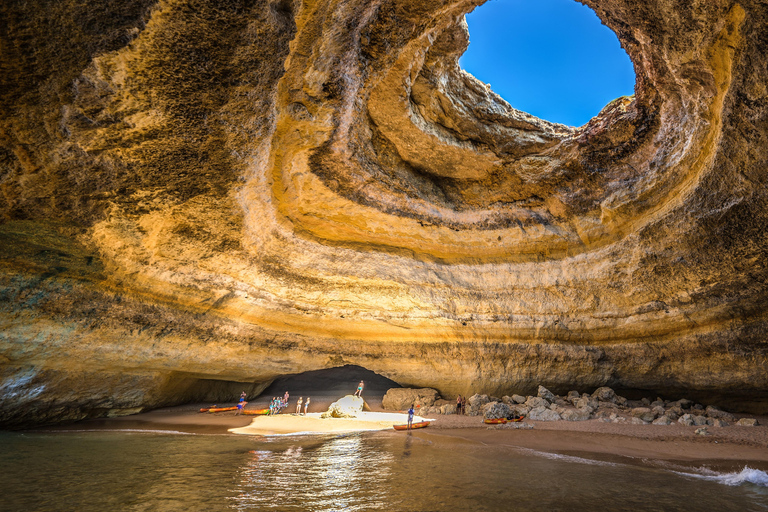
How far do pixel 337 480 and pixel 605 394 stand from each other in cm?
834

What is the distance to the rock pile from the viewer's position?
24.7 feet

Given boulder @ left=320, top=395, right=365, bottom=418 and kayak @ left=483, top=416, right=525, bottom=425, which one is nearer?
kayak @ left=483, top=416, right=525, bottom=425

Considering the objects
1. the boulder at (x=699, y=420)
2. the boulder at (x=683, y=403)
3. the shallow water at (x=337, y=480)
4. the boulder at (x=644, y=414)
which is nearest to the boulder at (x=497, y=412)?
the shallow water at (x=337, y=480)

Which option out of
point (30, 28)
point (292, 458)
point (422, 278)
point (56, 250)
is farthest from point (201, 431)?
point (30, 28)

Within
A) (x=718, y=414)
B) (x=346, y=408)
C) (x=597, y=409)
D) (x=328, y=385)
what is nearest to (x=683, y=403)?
(x=718, y=414)

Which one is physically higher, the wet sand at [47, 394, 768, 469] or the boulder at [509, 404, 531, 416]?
the boulder at [509, 404, 531, 416]

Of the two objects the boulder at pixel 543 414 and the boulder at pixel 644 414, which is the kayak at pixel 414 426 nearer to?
the boulder at pixel 543 414

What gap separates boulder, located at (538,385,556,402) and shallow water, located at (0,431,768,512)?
414 cm

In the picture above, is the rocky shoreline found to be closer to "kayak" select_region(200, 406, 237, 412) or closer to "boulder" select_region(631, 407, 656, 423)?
"boulder" select_region(631, 407, 656, 423)

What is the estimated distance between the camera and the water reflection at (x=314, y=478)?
310 centimetres

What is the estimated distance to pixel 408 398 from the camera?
1091 centimetres

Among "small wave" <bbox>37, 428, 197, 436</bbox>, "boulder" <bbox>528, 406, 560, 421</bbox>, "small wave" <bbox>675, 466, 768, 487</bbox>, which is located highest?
"boulder" <bbox>528, 406, 560, 421</bbox>

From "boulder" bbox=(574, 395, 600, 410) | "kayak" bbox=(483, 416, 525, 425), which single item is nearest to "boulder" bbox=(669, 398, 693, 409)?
"boulder" bbox=(574, 395, 600, 410)

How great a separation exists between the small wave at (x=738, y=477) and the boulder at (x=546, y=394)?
452 cm
